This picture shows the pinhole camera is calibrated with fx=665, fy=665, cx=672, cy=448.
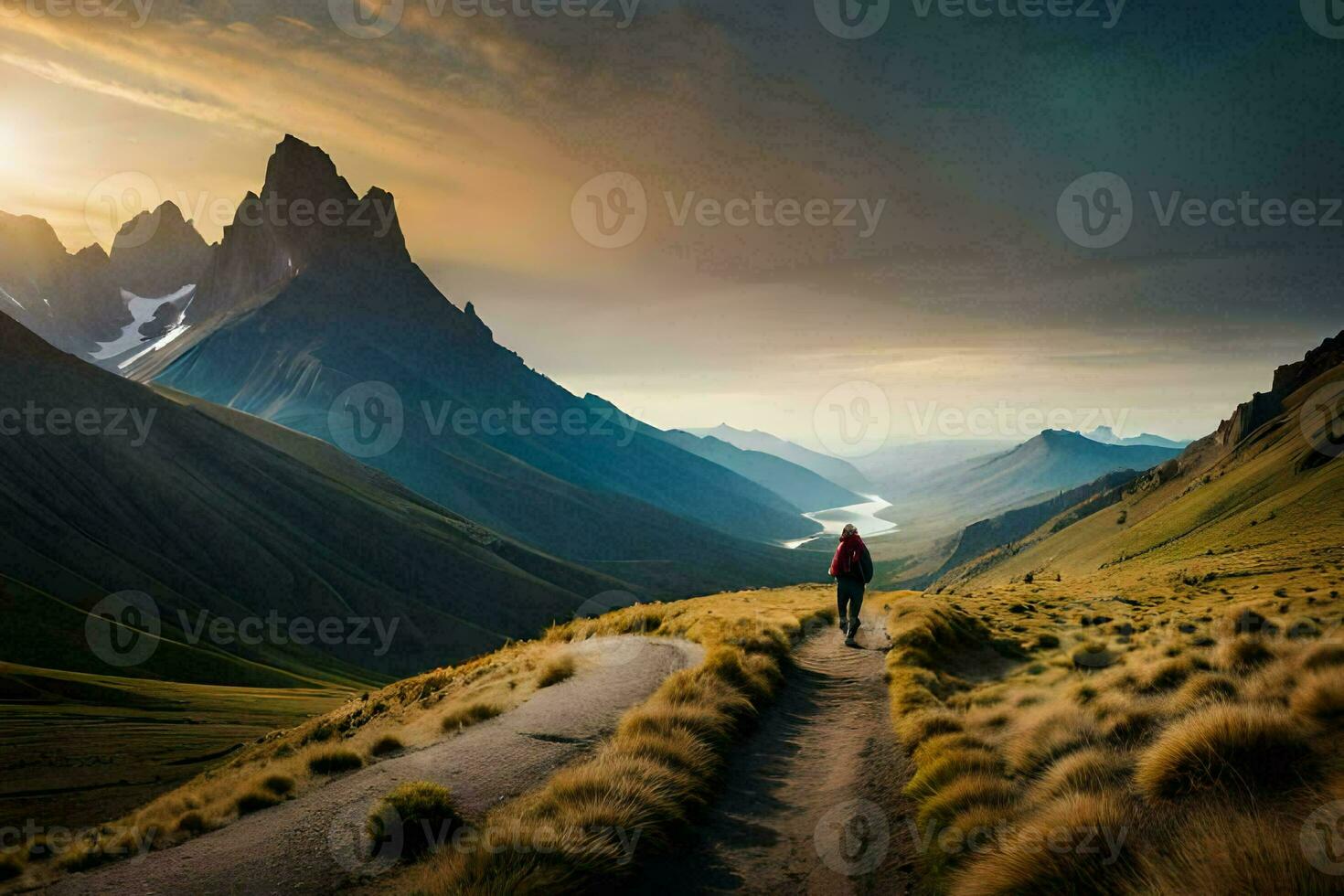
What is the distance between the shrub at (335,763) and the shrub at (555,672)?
16.8ft

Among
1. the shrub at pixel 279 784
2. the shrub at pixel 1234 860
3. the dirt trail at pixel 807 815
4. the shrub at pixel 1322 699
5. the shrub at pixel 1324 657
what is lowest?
the shrub at pixel 279 784

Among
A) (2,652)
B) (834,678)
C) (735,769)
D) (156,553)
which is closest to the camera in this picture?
(735,769)

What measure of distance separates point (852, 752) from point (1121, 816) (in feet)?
20.8

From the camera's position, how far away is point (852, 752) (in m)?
12.7

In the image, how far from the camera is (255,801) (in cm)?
1161

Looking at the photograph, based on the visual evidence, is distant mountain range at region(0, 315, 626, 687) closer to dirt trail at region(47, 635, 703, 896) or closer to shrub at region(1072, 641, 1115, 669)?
dirt trail at region(47, 635, 703, 896)

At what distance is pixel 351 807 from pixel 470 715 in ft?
16.1

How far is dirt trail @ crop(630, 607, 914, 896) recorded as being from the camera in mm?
8188

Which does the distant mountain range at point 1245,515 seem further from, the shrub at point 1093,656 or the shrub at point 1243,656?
the shrub at point 1243,656

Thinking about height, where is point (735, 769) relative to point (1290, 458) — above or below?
below

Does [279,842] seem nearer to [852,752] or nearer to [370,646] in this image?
[852,752]

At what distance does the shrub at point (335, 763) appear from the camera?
42.9 ft

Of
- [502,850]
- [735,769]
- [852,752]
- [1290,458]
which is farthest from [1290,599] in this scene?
[1290,458]

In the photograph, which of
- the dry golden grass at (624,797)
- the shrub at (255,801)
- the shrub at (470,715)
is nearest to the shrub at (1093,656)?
the dry golden grass at (624,797)
